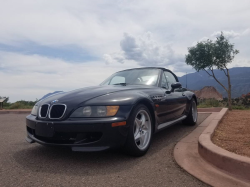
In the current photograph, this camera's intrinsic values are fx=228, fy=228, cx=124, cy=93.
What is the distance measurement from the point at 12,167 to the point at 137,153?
1.47 metres

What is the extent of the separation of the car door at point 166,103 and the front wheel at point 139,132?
343mm

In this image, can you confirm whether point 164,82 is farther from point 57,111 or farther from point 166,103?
point 57,111

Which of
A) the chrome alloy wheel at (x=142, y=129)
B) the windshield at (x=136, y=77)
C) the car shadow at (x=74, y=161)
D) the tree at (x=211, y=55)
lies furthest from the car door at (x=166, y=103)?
the tree at (x=211, y=55)

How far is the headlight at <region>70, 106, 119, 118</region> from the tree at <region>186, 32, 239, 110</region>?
1187cm

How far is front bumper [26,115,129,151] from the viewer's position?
255 cm

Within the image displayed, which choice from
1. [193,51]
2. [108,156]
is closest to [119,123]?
[108,156]

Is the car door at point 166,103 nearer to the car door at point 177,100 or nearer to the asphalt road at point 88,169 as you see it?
the car door at point 177,100

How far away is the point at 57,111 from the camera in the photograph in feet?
9.12

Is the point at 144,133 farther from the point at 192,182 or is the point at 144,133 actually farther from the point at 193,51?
the point at 193,51

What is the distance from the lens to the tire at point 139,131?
2764 mm

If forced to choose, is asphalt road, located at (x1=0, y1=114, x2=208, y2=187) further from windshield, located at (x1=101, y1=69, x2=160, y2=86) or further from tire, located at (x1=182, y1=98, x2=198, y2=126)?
tire, located at (x1=182, y1=98, x2=198, y2=126)

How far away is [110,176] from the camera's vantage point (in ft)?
7.57

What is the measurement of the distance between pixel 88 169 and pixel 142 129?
A: 0.98 m

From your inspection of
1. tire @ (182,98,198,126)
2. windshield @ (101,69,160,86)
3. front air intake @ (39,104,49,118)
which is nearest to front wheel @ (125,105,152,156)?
windshield @ (101,69,160,86)
